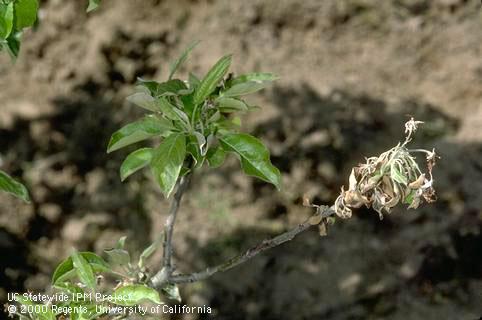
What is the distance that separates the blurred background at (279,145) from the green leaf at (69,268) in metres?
1.09

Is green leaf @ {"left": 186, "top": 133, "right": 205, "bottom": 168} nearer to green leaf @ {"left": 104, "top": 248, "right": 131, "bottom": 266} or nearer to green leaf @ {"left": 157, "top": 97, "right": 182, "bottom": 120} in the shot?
green leaf @ {"left": 157, "top": 97, "right": 182, "bottom": 120}

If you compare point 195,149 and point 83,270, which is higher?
point 195,149

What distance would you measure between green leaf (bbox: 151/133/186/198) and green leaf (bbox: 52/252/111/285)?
0.30 meters

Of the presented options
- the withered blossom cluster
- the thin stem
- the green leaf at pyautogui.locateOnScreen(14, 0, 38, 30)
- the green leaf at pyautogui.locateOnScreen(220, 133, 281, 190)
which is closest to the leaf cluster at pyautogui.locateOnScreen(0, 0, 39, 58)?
the green leaf at pyautogui.locateOnScreen(14, 0, 38, 30)

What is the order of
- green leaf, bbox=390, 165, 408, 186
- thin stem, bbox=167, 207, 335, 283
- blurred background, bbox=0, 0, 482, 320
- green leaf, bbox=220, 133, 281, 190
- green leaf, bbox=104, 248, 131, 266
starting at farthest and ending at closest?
1. blurred background, bbox=0, 0, 482, 320
2. green leaf, bbox=104, 248, 131, 266
3. green leaf, bbox=220, 133, 281, 190
4. thin stem, bbox=167, 207, 335, 283
5. green leaf, bbox=390, 165, 408, 186

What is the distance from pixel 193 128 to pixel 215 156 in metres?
0.08

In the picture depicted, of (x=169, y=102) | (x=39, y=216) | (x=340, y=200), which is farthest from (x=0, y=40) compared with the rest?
(x=39, y=216)

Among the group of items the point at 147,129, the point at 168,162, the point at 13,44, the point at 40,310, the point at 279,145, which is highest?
the point at 279,145

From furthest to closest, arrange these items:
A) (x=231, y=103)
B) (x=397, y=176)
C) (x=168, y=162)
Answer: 1. (x=231, y=103)
2. (x=168, y=162)
3. (x=397, y=176)

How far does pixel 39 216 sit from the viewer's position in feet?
9.07

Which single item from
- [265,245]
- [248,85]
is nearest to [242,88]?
[248,85]

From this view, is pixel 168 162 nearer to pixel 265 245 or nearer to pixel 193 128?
pixel 193 128

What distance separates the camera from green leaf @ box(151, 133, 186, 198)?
4.60ft

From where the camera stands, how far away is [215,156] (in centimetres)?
150
